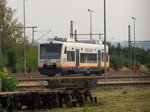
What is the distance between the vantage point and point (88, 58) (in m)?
44.2

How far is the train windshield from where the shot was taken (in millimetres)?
40094

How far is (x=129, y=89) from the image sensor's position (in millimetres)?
32094

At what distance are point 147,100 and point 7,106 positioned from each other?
7392 mm

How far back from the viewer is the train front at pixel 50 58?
40031 millimetres

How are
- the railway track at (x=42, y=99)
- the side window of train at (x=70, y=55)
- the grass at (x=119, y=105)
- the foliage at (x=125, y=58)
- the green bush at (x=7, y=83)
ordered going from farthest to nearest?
the foliage at (x=125, y=58) < the side window of train at (x=70, y=55) < the green bush at (x=7, y=83) < the grass at (x=119, y=105) < the railway track at (x=42, y=99)

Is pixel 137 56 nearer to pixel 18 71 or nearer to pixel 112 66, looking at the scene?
pixel 112 66

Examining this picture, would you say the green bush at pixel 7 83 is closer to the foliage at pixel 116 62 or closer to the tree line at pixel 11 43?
the tree line at pixel 11 43

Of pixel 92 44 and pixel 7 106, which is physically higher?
pixel 92 44

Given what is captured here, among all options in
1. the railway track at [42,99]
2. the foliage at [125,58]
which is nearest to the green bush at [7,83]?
the railway track at [42,99]

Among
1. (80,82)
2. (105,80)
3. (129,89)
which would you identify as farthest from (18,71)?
(80,82)

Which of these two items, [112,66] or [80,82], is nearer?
[80,82]

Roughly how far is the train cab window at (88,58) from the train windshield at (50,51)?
3326mm

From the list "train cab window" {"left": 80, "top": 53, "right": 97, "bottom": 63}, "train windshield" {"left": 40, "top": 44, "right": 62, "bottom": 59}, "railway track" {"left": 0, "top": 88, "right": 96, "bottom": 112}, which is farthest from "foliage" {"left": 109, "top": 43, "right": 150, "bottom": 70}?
"railway track" {"left": 0, "top": 88, "right": 96, "bottom": 112}

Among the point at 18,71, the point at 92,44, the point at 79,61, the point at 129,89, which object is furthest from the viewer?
the point at 18,71
